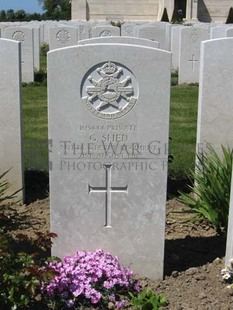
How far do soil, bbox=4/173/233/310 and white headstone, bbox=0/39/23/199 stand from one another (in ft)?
1.06

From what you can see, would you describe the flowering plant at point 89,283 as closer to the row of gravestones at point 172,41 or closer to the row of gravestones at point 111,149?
the row of gravestones at point 111,149

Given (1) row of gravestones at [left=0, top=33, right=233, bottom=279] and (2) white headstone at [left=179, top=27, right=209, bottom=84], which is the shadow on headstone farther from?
(2) white headstone at [left=179, top=27, right=209, bottom=84]

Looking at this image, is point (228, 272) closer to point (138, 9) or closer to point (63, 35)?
point (63, 35)

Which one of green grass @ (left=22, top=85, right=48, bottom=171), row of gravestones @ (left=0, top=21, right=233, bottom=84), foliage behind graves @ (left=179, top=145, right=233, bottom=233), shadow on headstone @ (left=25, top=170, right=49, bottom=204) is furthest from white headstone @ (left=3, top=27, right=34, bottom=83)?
foliage behind graves @ (left=179, top=145, right=233, bottom=233)

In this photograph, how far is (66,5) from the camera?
65.5 meters

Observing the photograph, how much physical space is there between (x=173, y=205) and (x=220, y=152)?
2.09ft

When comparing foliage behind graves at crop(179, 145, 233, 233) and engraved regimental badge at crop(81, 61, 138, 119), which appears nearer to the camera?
engraved regimental badge at crop(81, 61, 138, 119)

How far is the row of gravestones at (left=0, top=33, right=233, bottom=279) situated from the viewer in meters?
3.62

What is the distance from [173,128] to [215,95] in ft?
11.5

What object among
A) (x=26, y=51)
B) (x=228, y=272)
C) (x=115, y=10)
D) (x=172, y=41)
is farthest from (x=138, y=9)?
(x=228, y=272)

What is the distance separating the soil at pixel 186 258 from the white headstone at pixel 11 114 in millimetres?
322

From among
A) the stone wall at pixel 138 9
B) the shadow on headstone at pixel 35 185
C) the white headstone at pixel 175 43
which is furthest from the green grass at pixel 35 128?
the stone wall at pixel 138 9

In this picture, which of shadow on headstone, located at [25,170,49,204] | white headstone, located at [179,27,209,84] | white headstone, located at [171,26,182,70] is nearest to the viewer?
shadow on headstone, located at [25,170,49,204]

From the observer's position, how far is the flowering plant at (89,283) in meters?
3.56
